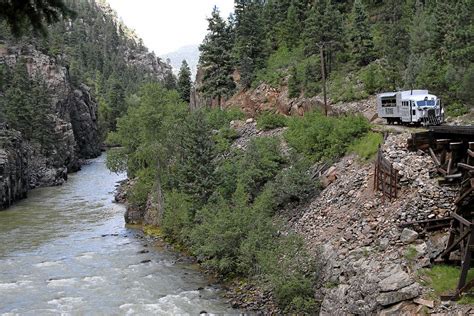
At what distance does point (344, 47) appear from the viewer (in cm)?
5303

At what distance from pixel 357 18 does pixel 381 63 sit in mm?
6387

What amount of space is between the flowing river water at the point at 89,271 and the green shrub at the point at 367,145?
11.3m

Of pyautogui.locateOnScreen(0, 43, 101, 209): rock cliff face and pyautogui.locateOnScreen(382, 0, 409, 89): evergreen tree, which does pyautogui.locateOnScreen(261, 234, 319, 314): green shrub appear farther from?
pyautogui.locateOnScreen(0, 43, 101, 209): rock cliff face

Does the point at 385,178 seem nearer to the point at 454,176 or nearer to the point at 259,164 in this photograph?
the point at 454,176

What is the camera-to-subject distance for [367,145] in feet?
92.1

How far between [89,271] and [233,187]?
10.7 metres

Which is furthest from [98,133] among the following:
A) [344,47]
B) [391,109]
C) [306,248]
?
[306,248]

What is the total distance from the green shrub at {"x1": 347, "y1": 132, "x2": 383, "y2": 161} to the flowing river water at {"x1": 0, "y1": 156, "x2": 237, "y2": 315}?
37.0ft

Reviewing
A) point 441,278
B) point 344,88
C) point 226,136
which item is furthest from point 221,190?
point 344,88

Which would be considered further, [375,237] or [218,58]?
[218,58]

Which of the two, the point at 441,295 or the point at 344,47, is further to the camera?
the point at 344,47

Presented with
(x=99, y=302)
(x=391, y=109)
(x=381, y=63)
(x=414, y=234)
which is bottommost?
(x=99, y=302)

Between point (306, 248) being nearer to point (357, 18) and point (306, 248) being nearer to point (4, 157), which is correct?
point (357, 18)

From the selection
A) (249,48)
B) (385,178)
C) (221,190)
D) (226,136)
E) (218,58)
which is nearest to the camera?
(385,178)
